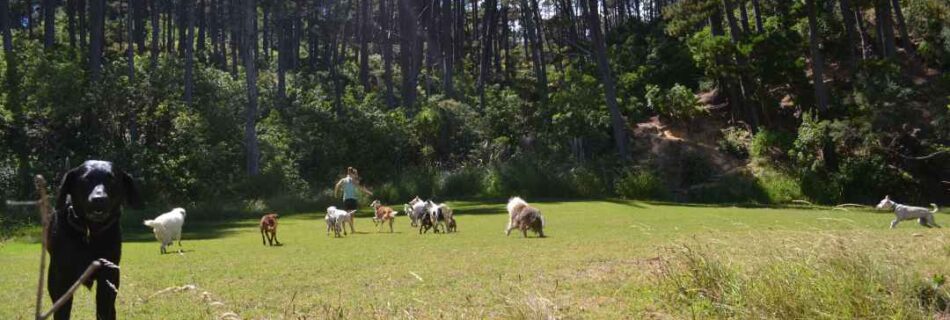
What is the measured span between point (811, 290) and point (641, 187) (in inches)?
945

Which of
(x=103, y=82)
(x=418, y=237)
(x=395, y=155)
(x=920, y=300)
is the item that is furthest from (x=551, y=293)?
(x=395, y=155)

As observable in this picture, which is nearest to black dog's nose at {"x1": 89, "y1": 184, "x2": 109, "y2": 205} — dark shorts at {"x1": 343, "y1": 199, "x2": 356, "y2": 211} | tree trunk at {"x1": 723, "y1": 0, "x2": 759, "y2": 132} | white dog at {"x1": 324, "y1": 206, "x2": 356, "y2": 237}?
white dog at {"x1": 324, "y1": 206, "x2": 356, "y2": 237}

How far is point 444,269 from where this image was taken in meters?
9.68

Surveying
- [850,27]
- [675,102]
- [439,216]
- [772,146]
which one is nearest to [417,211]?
[439,216]

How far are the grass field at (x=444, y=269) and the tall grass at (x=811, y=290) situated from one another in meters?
0.07

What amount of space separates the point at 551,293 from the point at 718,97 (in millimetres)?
36866

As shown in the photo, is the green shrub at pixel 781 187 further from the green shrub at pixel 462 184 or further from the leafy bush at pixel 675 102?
the green shrub at pixel 462 184

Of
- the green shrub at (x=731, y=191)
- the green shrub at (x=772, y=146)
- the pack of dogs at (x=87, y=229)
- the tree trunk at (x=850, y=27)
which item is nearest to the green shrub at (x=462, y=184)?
the green shrub at (x=731, y=191)

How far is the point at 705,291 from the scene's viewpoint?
659cm

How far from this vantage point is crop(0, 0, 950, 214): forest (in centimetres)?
2845

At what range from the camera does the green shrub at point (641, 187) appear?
2948 cm

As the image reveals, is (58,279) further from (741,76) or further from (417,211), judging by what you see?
(741,76)

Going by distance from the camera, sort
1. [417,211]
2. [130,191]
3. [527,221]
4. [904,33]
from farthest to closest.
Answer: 1. [904,33]
2. [417,211]
3. [527,221]
4. [130,191]

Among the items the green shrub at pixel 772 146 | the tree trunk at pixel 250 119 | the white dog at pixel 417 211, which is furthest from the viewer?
the green shrub at pixel 772 146
